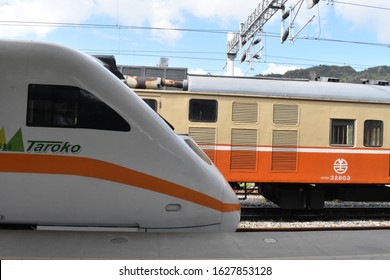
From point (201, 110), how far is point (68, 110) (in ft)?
17.1

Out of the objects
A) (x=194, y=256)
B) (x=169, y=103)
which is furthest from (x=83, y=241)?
(x=169, y=103)

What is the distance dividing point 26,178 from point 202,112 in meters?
5.50

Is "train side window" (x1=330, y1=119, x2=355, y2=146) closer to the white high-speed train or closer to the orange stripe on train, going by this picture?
the white high-speed train

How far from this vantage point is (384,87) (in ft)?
31.7

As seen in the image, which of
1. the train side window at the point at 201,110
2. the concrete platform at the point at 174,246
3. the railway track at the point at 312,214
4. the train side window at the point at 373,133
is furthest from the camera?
the train side window at the point at 373,133

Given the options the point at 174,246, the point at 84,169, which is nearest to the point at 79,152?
the point at 84,169

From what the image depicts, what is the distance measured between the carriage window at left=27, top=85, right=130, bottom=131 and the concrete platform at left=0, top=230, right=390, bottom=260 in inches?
41.7

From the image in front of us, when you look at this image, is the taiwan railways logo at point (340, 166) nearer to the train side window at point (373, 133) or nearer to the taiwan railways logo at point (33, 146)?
the train side window at point (373, 133)

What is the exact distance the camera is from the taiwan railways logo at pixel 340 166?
8930mm

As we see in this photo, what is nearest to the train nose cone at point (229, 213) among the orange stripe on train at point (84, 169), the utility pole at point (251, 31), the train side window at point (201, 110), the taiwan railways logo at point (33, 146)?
the orange stripe on train at point (84, 169)

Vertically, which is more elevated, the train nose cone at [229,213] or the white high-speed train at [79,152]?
the white high-speed train at [79,152]

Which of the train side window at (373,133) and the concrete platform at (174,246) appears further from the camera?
the train side window at (373,133)

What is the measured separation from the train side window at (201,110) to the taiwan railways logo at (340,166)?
304 cm

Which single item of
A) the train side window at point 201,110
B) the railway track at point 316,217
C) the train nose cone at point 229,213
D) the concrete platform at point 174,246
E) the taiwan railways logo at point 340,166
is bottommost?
the railway track at point 316,217
